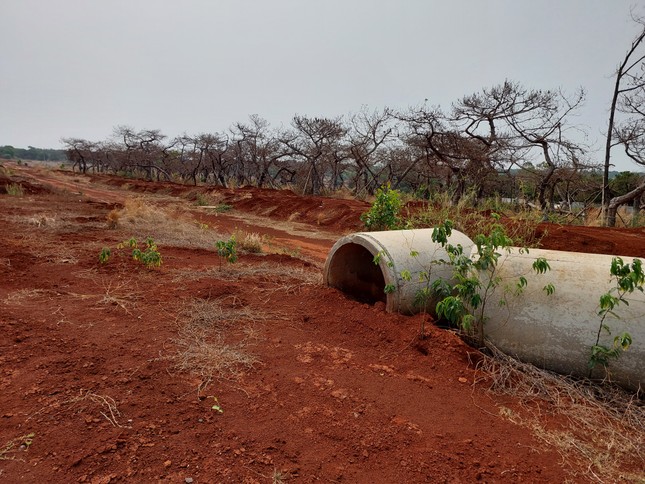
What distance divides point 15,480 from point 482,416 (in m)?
2.63

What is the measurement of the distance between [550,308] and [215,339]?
9.11 feet

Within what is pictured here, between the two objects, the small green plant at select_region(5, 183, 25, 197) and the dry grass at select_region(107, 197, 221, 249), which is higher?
the small green plant at select_region(5, 183, 25, 197)

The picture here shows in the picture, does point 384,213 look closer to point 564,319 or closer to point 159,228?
point 564,319

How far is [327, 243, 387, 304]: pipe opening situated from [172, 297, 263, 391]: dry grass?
1.21 m

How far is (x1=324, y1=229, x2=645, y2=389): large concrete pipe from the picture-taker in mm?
2801

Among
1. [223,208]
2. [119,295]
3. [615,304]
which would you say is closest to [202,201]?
[223,208]

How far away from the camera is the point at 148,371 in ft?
9.43

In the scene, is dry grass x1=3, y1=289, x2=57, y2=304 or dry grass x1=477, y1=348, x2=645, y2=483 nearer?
dry grass x1=477, y1=348, x2=645, y2=483

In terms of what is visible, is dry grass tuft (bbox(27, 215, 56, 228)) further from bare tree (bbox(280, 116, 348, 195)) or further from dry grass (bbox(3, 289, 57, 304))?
bare tree (bbox(280, 116, 348, 195))

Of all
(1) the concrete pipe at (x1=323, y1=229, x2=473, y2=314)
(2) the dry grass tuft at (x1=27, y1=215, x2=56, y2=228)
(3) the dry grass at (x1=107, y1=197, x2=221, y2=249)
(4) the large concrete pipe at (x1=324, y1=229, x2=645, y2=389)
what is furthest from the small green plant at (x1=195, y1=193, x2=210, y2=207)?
(4) the large concrete pipe at (x1=324, y1=229, x2=645, y2=389)

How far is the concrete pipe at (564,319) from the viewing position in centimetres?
279

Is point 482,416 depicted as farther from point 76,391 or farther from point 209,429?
point 76,391

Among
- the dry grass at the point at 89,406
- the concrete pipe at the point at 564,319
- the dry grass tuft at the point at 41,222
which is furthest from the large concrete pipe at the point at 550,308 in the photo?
the dry grass tuft at the point at 41,222

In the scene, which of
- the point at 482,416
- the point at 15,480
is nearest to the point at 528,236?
the point at 482,416
